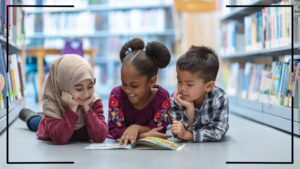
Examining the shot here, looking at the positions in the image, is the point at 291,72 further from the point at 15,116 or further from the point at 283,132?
the point at 15,116

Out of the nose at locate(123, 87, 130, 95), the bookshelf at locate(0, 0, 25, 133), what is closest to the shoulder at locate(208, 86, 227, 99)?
the nose at locate(123, 87, 130, 95)

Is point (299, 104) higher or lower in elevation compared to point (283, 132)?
higher

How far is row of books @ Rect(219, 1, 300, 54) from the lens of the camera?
288cm

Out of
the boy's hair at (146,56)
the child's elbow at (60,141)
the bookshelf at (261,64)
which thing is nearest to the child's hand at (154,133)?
the boy's hair at (146,56)

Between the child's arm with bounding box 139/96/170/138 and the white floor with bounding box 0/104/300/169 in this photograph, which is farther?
the child's arm with bounding box 139/96/170/138

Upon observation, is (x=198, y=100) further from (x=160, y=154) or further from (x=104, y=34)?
(x=104, y=34)

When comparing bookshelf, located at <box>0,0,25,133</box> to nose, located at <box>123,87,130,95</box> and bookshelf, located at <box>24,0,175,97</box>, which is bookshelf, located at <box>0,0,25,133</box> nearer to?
nose, located at <box>123,87,130,95</box>

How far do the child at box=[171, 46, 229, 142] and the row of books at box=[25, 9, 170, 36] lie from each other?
471cm

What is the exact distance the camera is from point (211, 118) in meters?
2.15

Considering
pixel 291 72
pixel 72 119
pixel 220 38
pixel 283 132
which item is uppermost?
pixel 220 38

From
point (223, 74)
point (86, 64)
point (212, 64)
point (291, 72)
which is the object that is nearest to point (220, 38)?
point (223, 74)

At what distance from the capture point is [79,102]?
6.12 ft

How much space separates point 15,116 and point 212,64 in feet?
5.72

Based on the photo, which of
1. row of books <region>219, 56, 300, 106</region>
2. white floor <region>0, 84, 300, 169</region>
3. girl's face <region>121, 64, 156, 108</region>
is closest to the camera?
white floor <region>0, 84, 300, 169</region>
